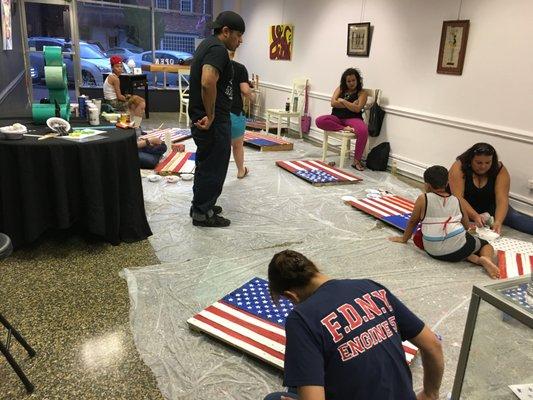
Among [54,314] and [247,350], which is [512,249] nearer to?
[247,350]

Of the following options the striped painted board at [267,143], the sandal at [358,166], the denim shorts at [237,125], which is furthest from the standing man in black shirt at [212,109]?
the striped painted board at [267,143]

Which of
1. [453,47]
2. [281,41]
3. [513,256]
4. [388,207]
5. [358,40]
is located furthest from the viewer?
[281,41]

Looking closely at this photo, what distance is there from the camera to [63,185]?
2549 mm

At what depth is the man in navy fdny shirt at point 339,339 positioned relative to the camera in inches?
41.1

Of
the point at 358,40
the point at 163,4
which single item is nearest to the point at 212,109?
the point at 358,40

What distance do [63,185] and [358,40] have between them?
4292mm

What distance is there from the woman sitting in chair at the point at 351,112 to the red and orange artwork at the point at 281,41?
7.10ft

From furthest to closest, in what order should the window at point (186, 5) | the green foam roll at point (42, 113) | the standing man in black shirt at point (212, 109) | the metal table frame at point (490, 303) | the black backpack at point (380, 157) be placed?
the window at point (186, 5)
the black backpack at point (380, 157)
the green foam roll at point (42, 113)
the standing man in black shirt at point (212, 109)
the metal table frame at point (490, 303)

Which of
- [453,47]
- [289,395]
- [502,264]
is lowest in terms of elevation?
[502,264]

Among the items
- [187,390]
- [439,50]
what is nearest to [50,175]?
[187,390]

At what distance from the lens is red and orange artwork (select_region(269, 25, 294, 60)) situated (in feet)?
23.5

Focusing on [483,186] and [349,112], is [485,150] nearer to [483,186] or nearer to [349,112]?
[483,186]

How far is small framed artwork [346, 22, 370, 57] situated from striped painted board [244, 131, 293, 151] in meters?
1.42

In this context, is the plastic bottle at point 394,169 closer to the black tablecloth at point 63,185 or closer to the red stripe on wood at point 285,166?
the red stripe on wood at point 285,166
